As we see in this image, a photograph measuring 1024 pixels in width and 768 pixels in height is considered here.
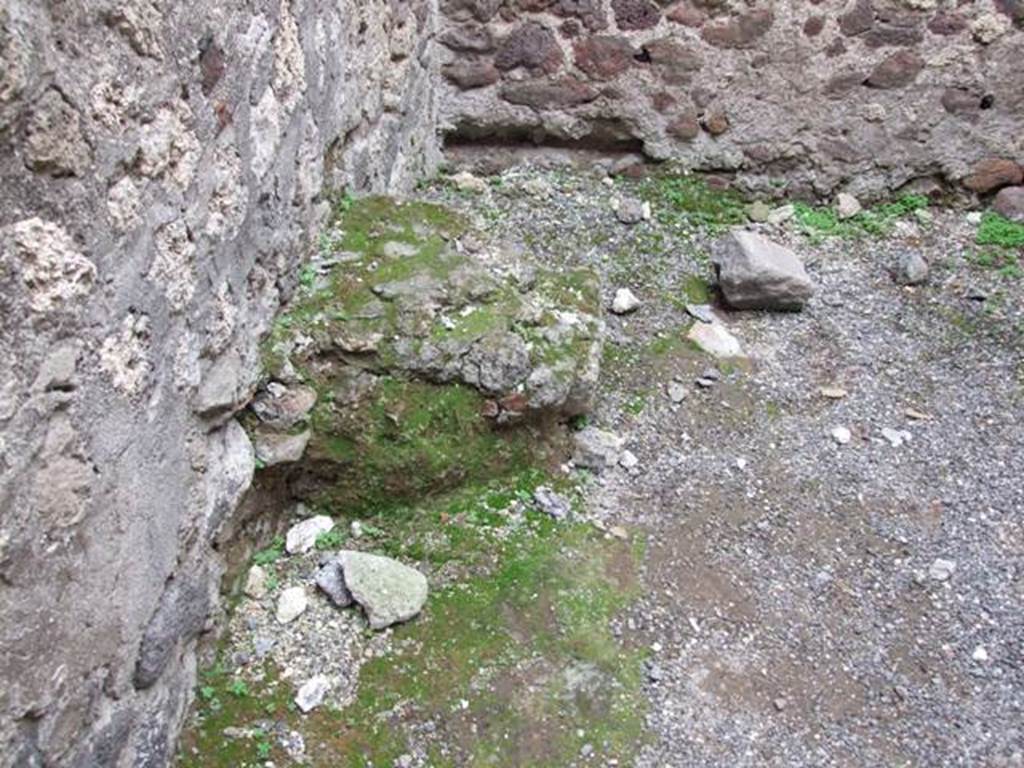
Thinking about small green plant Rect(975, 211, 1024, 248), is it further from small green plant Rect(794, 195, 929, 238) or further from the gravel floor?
small green plant Rect(794, 195, 929, 238)

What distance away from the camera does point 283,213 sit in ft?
7.93

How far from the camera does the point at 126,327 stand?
61.6 inches

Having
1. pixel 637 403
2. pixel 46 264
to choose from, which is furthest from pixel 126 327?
pixel 637 403

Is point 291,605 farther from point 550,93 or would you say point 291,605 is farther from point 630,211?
point 550,93

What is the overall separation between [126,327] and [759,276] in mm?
2305

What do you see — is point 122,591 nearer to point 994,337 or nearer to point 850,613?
point 850,613

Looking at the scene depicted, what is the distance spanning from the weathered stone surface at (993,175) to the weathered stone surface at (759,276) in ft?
3.55

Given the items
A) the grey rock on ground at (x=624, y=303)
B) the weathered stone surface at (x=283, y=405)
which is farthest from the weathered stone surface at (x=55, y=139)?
the grey rock on ground at (x=624, y=303)

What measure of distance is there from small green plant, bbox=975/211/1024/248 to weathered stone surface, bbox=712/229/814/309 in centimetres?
91

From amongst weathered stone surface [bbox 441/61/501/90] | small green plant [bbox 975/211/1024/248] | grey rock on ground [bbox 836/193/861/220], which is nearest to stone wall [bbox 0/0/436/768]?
weathered stone surface [bbox 441/61/501/90]

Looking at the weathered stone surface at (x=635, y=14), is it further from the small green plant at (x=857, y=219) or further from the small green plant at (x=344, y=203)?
the small green plant at (x=344, y=203)

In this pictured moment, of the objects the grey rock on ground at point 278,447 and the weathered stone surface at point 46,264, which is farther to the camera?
the grey rock on ground at point 278,447

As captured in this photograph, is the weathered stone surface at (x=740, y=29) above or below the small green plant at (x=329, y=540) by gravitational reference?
above

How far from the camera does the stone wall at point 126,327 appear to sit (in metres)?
1.29
